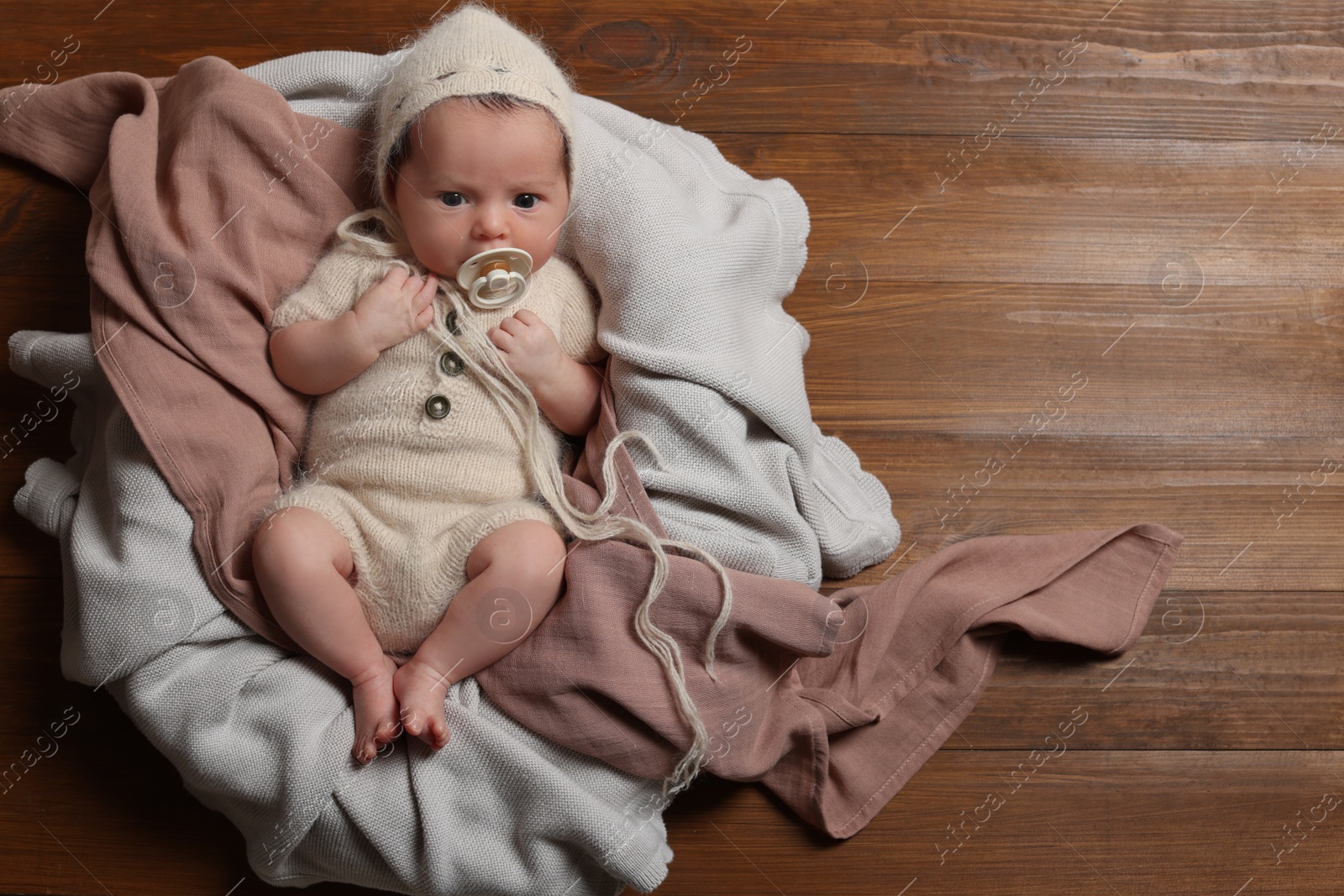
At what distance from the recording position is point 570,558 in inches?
47.8

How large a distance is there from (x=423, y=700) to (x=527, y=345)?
45 centimetres

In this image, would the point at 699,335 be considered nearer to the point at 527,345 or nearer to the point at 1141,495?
the point at 527,345

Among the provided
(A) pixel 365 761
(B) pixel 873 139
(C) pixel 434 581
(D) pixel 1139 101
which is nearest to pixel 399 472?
(C) pixel 434 581

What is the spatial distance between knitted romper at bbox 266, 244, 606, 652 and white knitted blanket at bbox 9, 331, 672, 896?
0.14 m

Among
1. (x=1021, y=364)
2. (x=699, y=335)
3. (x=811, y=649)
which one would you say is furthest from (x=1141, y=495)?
(x=699, y=335)

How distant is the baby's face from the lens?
3.83 feet

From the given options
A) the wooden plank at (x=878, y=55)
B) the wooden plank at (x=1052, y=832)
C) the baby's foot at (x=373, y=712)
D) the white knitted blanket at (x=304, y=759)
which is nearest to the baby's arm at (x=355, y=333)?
the white knitted blanket at (x=304, y=759)

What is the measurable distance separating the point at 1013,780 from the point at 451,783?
0.78 meters

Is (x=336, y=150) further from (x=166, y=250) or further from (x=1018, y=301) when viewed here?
(x=1018, y=301)

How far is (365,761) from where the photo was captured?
3.80 feet

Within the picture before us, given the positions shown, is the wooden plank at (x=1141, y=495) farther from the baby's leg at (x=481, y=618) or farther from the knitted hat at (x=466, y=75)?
the knitted hat at (x=466, y=75)

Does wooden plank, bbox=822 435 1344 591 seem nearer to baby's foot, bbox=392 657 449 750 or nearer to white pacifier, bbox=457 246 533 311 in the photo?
white pacifier, bbox=457 246 533 311

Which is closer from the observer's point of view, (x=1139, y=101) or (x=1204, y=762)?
(x=1204, y=762)

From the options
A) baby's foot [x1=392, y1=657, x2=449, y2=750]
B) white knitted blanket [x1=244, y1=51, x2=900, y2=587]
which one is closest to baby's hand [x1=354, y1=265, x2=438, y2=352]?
white knitted blanket [x1=244, y1=51, x2=900, y2=587]
